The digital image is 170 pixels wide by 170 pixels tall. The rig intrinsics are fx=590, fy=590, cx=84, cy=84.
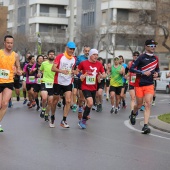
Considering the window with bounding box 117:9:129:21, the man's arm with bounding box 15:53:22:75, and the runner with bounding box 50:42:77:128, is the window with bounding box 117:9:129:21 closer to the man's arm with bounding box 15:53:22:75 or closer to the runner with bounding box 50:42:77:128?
the runner with bounding box 50:42:77:128

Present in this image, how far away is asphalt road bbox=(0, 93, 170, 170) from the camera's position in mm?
8547

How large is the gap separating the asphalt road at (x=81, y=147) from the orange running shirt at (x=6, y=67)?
1.10m

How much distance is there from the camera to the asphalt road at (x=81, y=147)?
855cm

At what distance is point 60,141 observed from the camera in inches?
433

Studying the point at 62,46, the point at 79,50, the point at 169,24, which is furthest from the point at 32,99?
the point at 62,46

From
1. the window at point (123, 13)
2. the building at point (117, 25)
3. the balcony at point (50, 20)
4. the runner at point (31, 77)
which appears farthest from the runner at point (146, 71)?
the balcony at point (50, 20)

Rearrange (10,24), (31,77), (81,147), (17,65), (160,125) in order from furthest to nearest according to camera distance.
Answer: (10,24) → (31,77) → (160,125) → (17,65) → (81,147)

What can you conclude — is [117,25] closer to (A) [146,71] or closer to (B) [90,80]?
(B) [90,80]

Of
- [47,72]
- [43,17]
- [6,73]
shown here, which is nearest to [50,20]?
[43,17]

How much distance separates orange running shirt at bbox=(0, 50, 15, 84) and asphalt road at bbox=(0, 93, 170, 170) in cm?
110

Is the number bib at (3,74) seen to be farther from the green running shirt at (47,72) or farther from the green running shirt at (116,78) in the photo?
the green running shirt at (116,78)

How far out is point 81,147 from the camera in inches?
407

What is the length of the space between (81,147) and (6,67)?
2.74 meters

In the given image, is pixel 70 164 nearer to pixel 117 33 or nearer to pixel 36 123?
pixel 36 123
